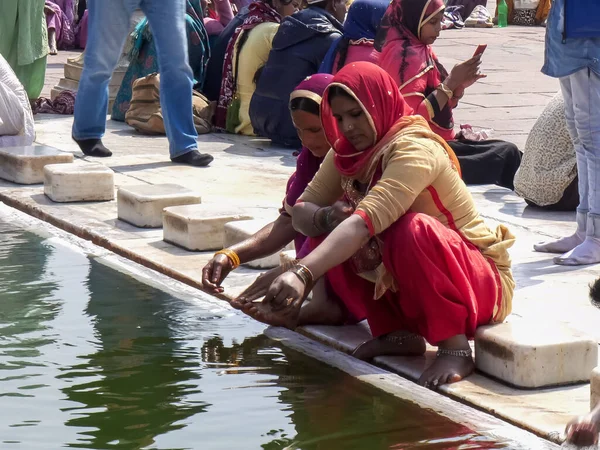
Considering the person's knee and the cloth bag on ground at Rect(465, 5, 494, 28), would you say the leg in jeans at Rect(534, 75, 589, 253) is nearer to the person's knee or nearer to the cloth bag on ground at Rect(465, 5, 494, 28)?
the person's knee

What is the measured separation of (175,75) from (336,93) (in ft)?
12.7

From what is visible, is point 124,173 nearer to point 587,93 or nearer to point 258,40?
point 258,40

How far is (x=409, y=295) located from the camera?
3.78m

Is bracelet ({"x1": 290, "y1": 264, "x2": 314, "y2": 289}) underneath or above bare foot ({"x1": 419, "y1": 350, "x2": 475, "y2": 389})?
above

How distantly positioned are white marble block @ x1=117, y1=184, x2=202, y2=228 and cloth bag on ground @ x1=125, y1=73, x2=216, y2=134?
8.88 feet

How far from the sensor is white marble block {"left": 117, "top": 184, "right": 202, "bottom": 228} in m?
5.96

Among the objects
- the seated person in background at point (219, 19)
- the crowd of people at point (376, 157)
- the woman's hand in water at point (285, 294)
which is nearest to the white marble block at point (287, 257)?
the crowd of people at point (376, 157)

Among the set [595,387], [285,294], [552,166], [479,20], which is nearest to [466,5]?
[479,20]

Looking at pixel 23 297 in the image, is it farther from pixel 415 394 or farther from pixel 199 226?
pixel 415 394

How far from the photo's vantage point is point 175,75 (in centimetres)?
762

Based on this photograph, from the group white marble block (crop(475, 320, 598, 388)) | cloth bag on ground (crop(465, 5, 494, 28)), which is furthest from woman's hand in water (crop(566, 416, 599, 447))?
cloth bag on ground (crop(465, 5, 494, 28))

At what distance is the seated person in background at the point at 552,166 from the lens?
629 centimetres

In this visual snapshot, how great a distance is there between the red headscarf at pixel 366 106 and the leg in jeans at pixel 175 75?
370 cm

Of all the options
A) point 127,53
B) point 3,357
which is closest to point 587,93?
point 3,357
